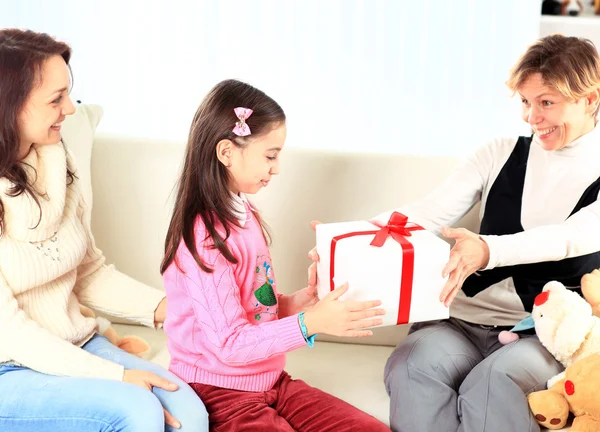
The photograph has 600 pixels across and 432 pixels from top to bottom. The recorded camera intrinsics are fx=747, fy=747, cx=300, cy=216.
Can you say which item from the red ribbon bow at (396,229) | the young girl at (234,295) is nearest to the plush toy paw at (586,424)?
the young girl at (234,295)

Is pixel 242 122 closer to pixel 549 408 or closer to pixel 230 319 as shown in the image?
pixel 230 319

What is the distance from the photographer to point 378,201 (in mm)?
2016

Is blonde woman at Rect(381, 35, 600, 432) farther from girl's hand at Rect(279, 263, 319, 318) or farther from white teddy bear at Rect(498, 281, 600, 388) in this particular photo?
girl's hand at Rect(279, 263, 319, 318)

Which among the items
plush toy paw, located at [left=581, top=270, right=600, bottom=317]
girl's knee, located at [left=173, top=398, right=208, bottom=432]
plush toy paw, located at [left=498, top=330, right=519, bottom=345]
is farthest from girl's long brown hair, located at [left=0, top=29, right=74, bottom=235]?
plush toy paw, located at [left=581, top=270, right=600, bottom=317]

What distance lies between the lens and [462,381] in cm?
163

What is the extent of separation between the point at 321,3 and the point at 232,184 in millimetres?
1390

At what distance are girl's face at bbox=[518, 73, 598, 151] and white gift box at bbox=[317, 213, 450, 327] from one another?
452mm

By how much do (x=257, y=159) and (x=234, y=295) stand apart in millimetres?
282

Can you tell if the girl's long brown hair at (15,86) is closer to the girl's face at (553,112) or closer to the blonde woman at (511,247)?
the blonde woman at (511,247)

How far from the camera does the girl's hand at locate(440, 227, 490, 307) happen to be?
1463 mm

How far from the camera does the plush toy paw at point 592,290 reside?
1.60 m

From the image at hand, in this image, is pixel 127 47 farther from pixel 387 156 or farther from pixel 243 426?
pixel 243 426

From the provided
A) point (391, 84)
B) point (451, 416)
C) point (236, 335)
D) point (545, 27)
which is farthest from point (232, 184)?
point (545, 27)

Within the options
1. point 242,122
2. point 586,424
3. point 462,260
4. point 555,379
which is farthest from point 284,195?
point 586,424
